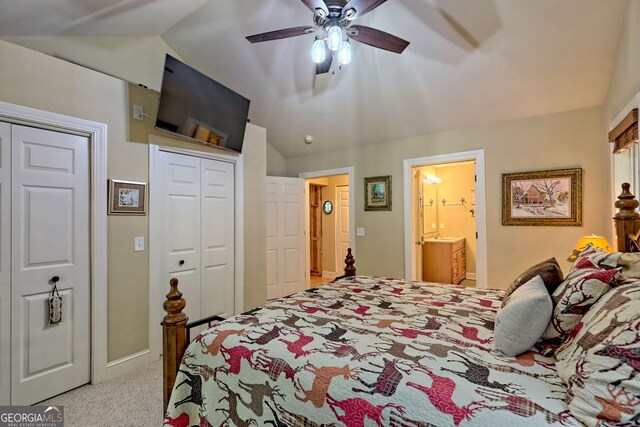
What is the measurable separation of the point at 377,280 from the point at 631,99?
225 cm

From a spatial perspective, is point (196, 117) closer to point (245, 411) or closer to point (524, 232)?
point (245, 411)

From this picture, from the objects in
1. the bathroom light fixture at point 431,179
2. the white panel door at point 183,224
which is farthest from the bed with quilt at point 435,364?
the bathroom light fixture at point 431,179

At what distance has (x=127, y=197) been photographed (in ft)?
8.42

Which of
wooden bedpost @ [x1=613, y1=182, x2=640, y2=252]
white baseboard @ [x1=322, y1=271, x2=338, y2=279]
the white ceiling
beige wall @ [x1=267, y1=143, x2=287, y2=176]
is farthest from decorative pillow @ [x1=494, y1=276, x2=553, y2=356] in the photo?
white baseboard @ [x1=322, y1=271, x2=338, y2=279]

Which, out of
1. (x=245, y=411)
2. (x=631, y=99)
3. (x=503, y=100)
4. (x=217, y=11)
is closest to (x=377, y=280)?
(x=245, y=411)

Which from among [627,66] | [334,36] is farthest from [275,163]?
[627,66]

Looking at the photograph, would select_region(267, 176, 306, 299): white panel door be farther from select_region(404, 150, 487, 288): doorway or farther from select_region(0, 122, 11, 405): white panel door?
select_region(0, 122, 11, 405): white panel door

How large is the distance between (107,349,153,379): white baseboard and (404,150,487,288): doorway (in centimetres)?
317

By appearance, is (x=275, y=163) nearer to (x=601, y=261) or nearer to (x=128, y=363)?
(x=128, y=363)

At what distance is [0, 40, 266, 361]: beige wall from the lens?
2043mm

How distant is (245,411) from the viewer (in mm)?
1278

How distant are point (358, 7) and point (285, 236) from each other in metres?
3.52

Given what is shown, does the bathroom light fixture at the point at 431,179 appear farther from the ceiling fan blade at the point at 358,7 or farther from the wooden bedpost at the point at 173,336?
the wooden bedpost at the point at 173,336

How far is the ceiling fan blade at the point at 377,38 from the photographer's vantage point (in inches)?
82.6
